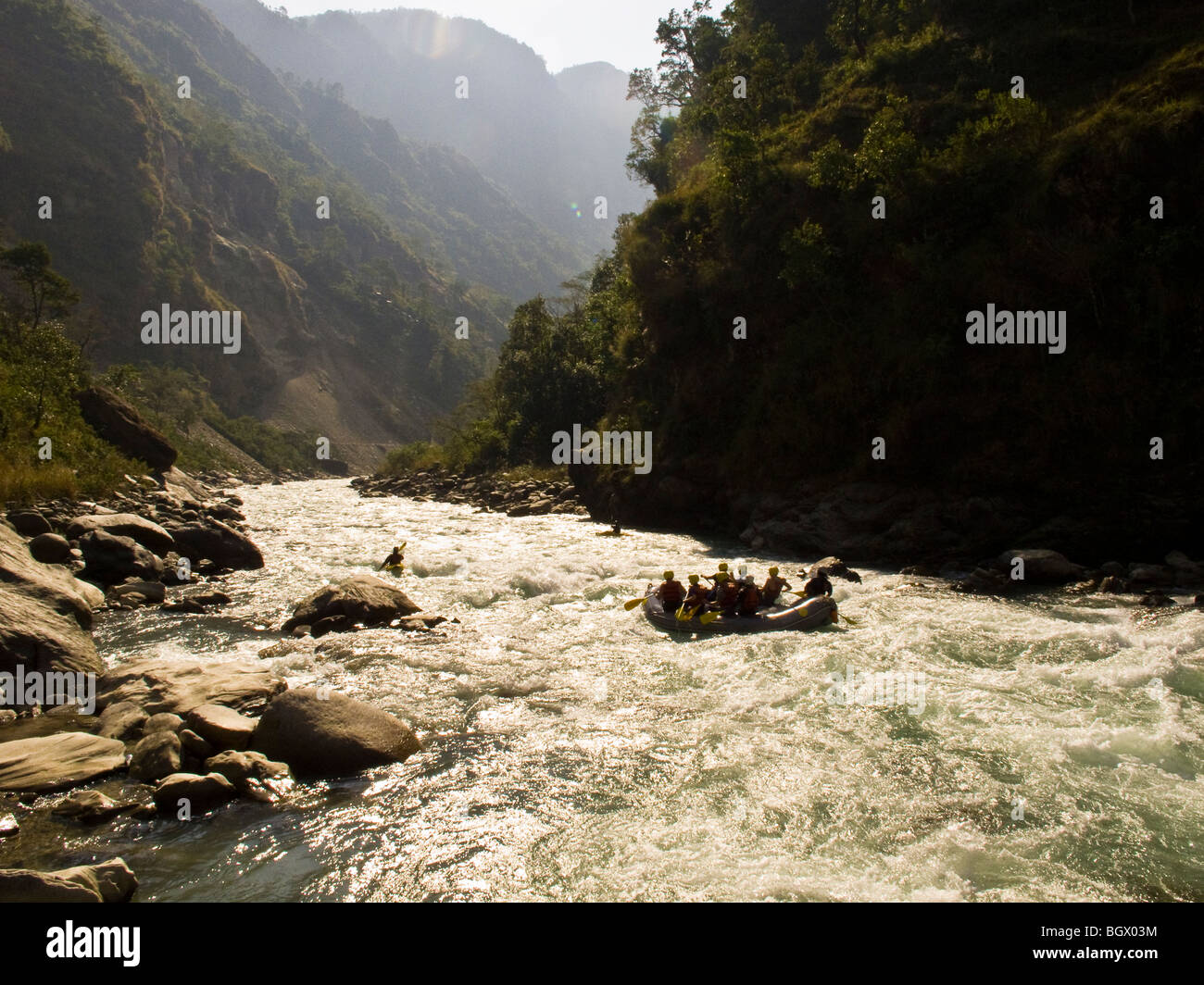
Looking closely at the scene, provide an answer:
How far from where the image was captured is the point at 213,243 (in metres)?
88.9

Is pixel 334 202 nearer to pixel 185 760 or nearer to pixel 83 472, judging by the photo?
pixel 83 472

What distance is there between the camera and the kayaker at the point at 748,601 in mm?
11242

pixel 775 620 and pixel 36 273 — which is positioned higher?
pixel 36 273

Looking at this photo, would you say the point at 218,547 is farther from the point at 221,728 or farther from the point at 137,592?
the point at 221,728

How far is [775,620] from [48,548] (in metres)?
11.7

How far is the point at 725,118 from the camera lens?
29.7m

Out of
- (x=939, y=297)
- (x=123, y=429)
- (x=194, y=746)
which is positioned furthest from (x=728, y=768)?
(x=123, y=429)

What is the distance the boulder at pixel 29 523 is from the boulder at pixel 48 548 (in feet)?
4.41

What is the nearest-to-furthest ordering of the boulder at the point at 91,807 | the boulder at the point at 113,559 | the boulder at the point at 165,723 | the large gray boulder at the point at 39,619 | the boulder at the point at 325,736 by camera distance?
the boulder at the point at 91,807
the boulder at the point at 325,736
the boulder at the point at 165,723
the large gray boulder at the point at 39,619
the boulder at the point at 113,559

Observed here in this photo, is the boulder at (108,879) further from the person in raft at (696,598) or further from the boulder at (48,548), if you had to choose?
the boulder at (48,548)

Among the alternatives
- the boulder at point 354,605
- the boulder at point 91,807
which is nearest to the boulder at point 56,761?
the boulder at point 91,807

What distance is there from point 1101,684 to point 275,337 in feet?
324
